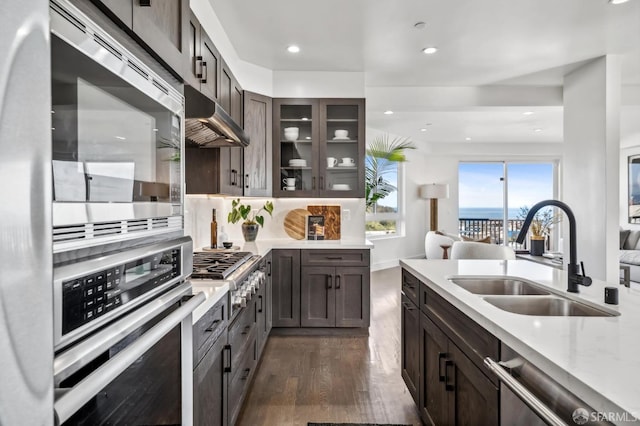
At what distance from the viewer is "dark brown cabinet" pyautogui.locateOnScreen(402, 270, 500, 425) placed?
1.26 m

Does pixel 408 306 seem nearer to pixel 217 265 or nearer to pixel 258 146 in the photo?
pixel 217 265

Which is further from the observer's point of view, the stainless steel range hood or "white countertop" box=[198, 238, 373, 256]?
"white countertop" box=[198, 238, 373, 256]

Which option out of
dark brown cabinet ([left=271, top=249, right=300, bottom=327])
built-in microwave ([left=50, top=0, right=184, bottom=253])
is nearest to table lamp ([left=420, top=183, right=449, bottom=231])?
dark brown cabinet ([left=271, top=249, right=300, bottom=327])

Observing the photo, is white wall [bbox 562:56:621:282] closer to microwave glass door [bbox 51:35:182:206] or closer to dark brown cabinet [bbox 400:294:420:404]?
dark brown cabinet [bbox 400:294:420:404]

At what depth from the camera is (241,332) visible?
2.18m

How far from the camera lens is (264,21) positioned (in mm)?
2928

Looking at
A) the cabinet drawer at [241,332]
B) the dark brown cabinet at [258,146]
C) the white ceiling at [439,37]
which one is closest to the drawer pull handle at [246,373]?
the cabinet drawer at [241,332]

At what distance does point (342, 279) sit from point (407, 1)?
2361mm

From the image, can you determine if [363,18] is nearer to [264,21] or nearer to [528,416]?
[264,21]

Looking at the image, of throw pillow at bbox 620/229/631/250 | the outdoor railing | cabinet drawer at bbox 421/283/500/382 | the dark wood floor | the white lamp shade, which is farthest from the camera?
the outdoor railing

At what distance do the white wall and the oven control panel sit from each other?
404 cm

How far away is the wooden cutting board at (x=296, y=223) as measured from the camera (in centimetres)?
414

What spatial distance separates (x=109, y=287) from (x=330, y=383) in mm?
2227

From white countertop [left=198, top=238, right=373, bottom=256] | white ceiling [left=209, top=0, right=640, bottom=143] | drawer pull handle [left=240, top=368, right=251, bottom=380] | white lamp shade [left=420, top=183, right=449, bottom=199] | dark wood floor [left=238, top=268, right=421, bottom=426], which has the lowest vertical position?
dark wood floor [left=238, top=268, right=421, bottom=426]
